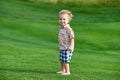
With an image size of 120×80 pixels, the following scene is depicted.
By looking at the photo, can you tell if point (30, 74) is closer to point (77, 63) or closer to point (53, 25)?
point (77, 63)

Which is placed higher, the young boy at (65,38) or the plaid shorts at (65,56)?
the young boy at (65,38)

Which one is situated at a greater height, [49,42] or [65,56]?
[49,42]

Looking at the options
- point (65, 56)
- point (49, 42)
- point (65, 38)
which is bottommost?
point (65, 56)

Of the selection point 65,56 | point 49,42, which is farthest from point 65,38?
point 49,42

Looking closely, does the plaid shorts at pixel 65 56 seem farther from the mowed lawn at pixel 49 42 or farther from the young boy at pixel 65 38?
the mowed lawn at pixel 49 42

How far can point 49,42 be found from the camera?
640 inches

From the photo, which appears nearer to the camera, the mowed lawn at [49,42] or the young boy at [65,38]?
the young boy at [65,38]

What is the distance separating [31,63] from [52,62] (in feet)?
2.07

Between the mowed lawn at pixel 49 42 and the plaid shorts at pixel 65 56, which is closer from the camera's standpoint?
the plaid shorts at pixel 65 56

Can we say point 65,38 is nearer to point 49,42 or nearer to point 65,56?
point 65,56

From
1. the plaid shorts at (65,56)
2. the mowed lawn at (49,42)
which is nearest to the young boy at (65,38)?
the plaid shorts at (65,56)

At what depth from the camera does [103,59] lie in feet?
39.5

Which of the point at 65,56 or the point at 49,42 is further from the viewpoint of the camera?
the point at 49,42

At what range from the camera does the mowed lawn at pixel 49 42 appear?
8.96 metres
